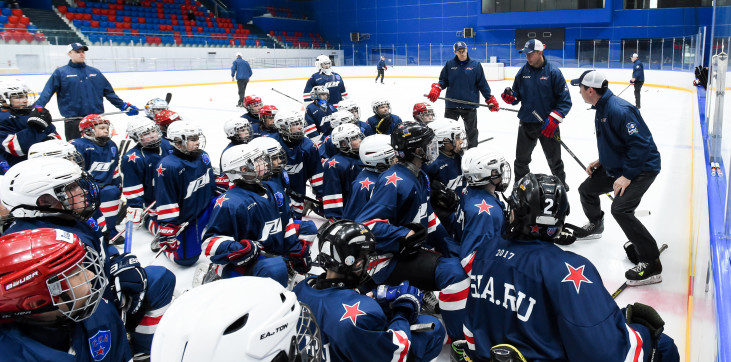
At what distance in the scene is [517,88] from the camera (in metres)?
5.78

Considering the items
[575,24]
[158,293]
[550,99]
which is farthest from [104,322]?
[575,24]

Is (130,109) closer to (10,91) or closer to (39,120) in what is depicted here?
(10,91)

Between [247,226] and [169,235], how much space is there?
53.1 inches

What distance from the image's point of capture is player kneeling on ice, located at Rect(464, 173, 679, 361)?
1562mm

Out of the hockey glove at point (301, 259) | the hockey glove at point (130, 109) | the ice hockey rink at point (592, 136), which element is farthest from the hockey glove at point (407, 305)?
the hockey glove at point (130, 109)

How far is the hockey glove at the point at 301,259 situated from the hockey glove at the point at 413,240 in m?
0.95

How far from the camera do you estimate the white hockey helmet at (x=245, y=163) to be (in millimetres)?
3246

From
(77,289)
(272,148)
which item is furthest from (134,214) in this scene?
(77,289)

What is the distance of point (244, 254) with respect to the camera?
296 centimetres

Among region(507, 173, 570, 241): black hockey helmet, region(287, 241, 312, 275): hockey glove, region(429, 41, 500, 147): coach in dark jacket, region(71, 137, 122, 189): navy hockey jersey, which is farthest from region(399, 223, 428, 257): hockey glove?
region(429, 41, 500, 147): coach in dark jacket

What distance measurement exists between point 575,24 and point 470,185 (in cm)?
2567

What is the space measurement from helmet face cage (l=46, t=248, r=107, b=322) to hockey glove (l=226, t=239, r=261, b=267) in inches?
47.2

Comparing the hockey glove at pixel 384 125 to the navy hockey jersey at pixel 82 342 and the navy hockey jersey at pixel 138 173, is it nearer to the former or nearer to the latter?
the navy hockey jersey at pixel 138 173

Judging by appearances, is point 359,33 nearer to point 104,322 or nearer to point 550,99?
point 550,99
